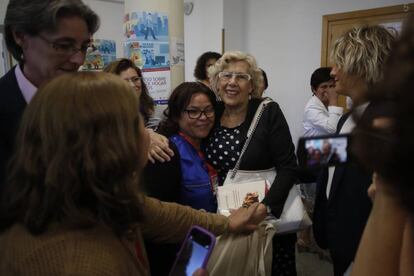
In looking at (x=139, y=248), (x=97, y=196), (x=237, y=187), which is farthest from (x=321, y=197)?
(x=97, y=196)

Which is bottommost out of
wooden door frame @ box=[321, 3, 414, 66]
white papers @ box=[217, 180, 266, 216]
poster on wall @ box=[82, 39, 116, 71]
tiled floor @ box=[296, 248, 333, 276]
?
tiled floor @ box=[296, 248, 333, 276]

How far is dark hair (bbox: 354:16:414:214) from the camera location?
37cm

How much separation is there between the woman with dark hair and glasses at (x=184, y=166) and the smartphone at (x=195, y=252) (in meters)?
0.32

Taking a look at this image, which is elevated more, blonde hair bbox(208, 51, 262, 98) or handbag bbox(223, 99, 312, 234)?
blonde hair bbox(208, 51, 262, 98)

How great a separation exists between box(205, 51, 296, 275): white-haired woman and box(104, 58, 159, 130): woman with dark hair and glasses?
0.49 metres

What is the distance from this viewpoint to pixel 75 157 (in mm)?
645

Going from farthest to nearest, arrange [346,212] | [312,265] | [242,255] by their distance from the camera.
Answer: [312,265], [242,255], [346,212]

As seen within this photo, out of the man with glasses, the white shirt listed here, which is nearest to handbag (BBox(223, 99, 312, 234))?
the man with glasses

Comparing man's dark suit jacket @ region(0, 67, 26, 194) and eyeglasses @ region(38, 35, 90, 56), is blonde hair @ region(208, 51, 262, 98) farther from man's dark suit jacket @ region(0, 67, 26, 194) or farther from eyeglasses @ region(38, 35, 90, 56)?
man's dark suit jacket @ region(0, 67, 26, 194)

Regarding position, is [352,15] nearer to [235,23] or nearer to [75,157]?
[235,23]

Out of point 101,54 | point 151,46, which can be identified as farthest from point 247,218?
point 101,54

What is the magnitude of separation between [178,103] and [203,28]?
119 inches

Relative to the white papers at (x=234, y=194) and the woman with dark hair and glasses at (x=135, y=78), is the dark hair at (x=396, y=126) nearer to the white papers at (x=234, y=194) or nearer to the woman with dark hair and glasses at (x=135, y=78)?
the white papers at (x=234, y=194)

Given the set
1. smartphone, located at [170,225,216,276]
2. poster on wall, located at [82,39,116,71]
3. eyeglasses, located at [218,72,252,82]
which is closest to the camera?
smartphone, located at [170,225,216,276]
